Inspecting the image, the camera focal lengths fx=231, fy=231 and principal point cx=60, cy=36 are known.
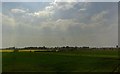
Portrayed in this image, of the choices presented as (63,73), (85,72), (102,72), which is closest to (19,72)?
(63,73)

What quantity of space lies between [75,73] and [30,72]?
5.35 metres

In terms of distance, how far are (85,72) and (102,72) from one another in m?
1.99

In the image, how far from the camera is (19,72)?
89.8 feet

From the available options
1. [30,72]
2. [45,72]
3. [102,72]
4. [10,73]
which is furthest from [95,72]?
[10,73]

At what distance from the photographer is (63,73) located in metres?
26.9

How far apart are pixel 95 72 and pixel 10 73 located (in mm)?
9943

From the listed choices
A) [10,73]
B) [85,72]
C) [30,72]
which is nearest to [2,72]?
[10,73]

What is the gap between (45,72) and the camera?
27.3 meters

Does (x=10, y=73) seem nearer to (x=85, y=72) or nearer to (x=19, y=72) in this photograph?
(x=19, y=72)

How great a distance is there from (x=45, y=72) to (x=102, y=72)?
671cm

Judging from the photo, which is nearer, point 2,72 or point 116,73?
point 116,73

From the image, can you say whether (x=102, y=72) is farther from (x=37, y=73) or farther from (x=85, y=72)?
(x=37, y=73)

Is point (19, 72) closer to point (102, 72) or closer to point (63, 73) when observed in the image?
point (63, 73)

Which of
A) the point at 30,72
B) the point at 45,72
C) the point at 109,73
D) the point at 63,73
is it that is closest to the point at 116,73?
the point at 109,73
